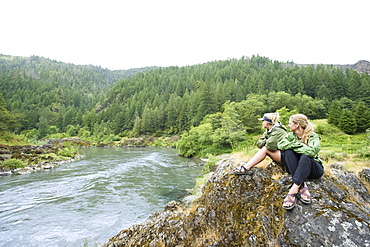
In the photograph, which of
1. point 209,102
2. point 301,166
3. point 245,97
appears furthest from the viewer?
point 245,97

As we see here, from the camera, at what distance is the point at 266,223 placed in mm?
3904

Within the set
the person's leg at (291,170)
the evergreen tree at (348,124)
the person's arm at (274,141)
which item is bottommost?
the evergreen tree at (348,124)

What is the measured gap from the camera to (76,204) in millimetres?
11266

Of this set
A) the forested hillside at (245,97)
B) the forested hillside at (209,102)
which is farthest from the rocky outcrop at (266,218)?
the forested hillside at (245,97)

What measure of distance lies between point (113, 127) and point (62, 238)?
86859 mm

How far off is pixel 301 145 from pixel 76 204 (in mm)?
12364

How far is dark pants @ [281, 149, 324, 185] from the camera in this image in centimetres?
382

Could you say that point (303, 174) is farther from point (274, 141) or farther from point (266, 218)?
point (266, 218)

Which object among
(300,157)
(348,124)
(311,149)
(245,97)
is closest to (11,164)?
(300,157)

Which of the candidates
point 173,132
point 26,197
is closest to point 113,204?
point 26,197

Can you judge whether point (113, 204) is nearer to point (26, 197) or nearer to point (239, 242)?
point (26, 197)

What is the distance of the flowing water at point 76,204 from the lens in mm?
7957

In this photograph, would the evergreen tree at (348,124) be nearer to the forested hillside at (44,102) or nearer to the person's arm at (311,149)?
the person's arm at (311,149)

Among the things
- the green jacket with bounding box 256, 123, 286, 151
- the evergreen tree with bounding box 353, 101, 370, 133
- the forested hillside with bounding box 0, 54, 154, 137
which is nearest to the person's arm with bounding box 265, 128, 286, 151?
the green jacket with bounding box 256, 123, 286, 151
